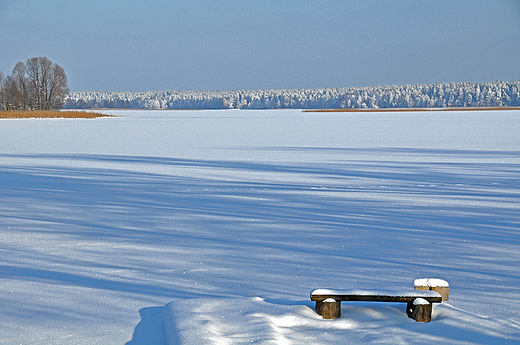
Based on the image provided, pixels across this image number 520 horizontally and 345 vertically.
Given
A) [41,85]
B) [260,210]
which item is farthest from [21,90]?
[260,210]

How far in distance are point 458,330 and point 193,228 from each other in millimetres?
3285

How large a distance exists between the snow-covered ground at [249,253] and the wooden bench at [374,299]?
61 millimetres

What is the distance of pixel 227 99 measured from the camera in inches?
7859

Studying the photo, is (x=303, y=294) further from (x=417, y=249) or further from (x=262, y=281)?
(x=417, y=249)

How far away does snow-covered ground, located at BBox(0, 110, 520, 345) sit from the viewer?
3062 mm

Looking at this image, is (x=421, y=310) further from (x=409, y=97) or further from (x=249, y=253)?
(x=409, y=97)

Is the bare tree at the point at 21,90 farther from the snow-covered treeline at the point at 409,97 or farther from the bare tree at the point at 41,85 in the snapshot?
the snow-covered treeline at the point at 409,97

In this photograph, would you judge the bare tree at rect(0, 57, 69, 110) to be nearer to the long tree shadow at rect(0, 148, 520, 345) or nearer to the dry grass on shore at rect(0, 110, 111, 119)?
the dry grass on shore at rect(0, 110, 111, 119)

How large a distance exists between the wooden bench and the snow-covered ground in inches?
2.4

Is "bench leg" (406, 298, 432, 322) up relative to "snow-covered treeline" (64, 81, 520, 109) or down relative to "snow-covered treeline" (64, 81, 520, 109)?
down

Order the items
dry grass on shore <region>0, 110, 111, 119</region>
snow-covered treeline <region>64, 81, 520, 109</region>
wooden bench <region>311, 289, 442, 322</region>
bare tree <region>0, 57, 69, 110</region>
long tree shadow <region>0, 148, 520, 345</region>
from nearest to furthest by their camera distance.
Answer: wooden bench <region>311, 289, 442, 322</region>
long tree shadow <region>0, 148, 520, 345</region>
dry grass on shore <region>0, 110, 111, 119</region>
bare tree <region>0, 57, 69, 110</region>
snow-covered treeline <region>64, 81, 520, 109</region>

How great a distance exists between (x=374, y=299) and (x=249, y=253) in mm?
1846

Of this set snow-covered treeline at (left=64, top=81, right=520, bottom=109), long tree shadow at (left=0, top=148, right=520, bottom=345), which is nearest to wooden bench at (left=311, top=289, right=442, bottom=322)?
long tree shadow at (left=0, top=148, right=520, bottom=345)

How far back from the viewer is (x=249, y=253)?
471 centimetres
